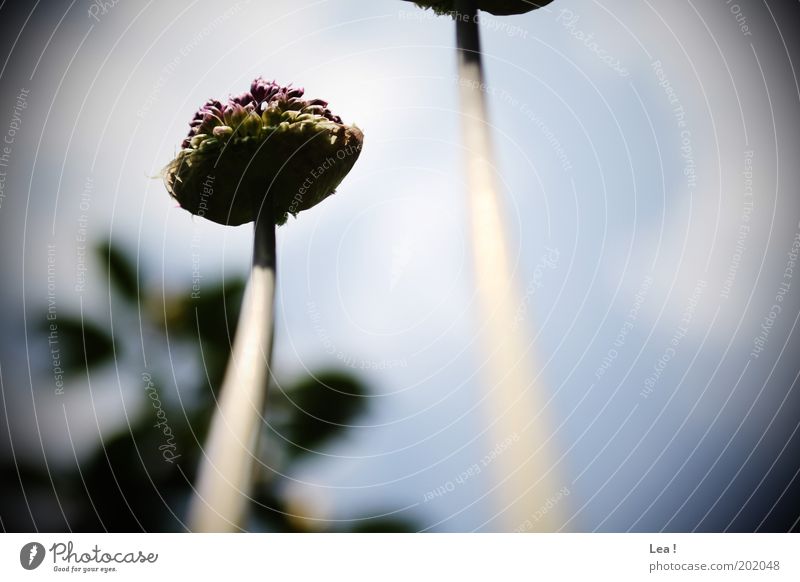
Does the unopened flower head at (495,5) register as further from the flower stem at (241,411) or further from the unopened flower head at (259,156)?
the flower stem at (241,411)

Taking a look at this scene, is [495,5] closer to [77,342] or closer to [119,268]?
[119,268]

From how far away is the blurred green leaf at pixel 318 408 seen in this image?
41.4 inches

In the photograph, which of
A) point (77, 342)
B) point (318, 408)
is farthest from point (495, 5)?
point (77, 342)

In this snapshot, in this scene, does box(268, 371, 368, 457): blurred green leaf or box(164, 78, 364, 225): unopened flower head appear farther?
box(268, 371, 368, 457): blurred green leaf

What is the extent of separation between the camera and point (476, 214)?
1105 millimetres

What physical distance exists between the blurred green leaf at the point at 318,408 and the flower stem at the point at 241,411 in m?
0.05

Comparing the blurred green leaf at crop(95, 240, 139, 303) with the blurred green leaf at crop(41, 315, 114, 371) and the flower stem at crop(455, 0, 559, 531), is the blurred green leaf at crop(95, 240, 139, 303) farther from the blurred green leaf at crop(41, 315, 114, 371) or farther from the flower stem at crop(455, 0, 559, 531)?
the flower stem at crop(455, 0, 559, 531)

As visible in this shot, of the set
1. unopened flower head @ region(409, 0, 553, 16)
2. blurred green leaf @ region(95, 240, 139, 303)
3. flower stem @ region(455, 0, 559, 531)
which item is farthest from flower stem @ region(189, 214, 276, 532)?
unopened flower head @ region(409, 0, 553, 16)

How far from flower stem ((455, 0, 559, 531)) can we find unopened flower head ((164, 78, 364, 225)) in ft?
0.84

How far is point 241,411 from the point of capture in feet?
3.33

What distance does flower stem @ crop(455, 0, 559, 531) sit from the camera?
3.18 feet
